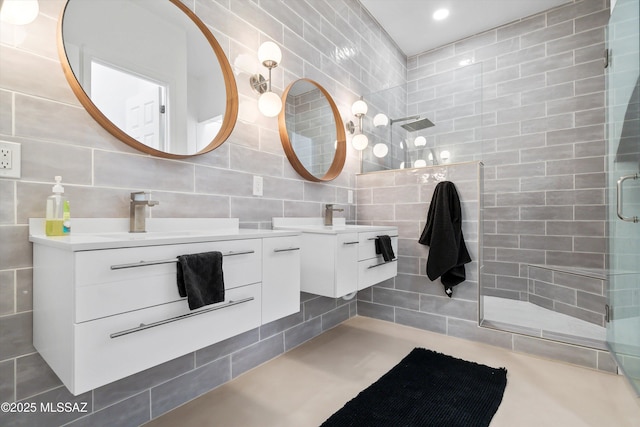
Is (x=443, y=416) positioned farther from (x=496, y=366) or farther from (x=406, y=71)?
(x=406, y=71)

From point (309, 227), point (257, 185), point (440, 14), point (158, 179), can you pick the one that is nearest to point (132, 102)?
point (158, 179)

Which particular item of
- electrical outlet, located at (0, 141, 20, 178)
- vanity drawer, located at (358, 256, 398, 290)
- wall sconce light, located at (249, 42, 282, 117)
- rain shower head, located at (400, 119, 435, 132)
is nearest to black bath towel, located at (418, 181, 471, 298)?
vanity drawer, located at (358, 256, 398, 290)

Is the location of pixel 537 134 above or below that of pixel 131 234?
above

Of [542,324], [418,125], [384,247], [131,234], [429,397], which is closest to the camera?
[131,234]

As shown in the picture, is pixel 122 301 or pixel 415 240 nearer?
pixel 122 301

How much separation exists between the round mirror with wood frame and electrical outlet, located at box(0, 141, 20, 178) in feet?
4.39

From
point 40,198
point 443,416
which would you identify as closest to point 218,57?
point 40,198

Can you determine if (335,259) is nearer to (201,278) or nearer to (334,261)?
(334,261)

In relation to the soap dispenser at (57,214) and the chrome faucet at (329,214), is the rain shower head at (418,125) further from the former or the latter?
the soap dispenser at (57,214)

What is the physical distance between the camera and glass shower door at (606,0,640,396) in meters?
1.52

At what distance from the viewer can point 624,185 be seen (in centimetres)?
168

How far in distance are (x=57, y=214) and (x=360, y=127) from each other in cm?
237

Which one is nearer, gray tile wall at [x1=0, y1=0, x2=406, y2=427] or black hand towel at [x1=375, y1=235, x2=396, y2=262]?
gray tile wall at [x1=0, y1=0, x2=406, y2=427]

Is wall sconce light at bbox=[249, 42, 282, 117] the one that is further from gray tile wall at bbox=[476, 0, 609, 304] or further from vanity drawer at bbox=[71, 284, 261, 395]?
gray tile wall at bbox=[476, 0, 609, 304]
